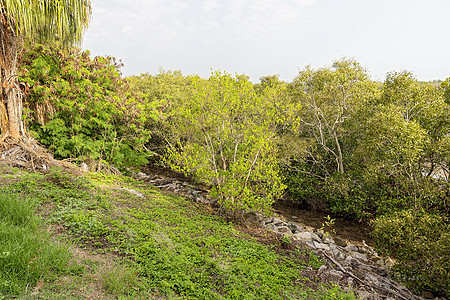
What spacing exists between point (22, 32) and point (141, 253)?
700 centimetres

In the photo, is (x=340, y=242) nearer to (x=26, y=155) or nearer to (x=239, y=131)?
(x=239, y=131)

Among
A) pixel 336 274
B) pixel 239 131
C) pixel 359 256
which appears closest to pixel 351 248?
pixel 359 256

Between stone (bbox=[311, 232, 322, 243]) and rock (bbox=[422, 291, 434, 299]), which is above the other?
stone (bbox=[311, 232, 322, 243])

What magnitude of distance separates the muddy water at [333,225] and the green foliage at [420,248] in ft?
A: 11.8

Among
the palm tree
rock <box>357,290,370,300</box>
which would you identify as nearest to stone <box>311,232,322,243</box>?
rock <box>357,290,370,300</box>

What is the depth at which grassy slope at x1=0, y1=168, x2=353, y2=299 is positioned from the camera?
11.1 ft

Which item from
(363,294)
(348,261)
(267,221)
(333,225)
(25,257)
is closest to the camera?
(25,257)

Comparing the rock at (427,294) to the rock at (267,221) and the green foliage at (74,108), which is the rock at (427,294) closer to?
the rock at (267,221)

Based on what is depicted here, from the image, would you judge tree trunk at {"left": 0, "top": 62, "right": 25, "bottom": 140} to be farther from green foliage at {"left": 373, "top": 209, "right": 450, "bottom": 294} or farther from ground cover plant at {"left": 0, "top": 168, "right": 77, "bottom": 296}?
green foliage at {"left": 373, "top": 209, "right": 450, "bottom": 294}

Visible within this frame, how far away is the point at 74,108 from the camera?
895 cm

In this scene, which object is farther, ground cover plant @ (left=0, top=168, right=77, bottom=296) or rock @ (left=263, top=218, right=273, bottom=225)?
rock @ (left=263, top=218, right=273, bottom=225)

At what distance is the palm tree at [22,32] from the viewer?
7.12 m

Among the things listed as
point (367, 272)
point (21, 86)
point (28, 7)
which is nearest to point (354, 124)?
point (367, 272)

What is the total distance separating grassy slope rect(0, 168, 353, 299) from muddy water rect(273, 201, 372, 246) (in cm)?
464
